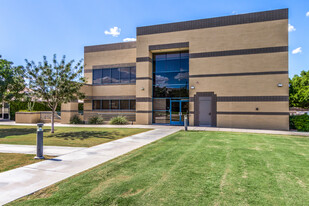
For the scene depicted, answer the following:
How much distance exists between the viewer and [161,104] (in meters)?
21.5

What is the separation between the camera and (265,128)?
17250mm

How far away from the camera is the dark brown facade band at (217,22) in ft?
56.6

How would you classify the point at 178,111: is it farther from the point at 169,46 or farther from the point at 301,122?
the point at 301,122

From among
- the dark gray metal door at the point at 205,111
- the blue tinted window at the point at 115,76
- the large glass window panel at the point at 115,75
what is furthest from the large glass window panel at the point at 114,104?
the dark gray metal door at the point at 205,111

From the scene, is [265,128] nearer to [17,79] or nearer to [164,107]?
[164,107]

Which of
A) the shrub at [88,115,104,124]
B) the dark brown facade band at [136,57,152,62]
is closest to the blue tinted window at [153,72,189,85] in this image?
the dark brown facade band at [136,57,152,62]

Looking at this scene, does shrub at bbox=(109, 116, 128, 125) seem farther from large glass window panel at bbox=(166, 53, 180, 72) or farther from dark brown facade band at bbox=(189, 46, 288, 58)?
dark brown facade band at bbox=(189, 46, 288, 58)

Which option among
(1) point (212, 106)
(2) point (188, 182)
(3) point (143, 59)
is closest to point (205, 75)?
(1) point (212, 106)

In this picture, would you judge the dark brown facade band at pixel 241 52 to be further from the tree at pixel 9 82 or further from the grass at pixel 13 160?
the grass at pixel 13 160

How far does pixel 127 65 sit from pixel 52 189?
2007cm

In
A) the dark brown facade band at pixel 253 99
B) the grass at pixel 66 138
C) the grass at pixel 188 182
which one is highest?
the dark brown facade band at pixel 253 99

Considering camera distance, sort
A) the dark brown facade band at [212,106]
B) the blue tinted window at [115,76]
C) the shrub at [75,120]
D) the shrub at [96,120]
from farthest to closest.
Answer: the blue tinted window at [115,76], the shrub at [75,120], the shrub at [96,120], the dark brown facade band at [212,106]

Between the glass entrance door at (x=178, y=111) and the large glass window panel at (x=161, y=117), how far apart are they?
467 millimetres

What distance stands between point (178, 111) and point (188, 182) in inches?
623
